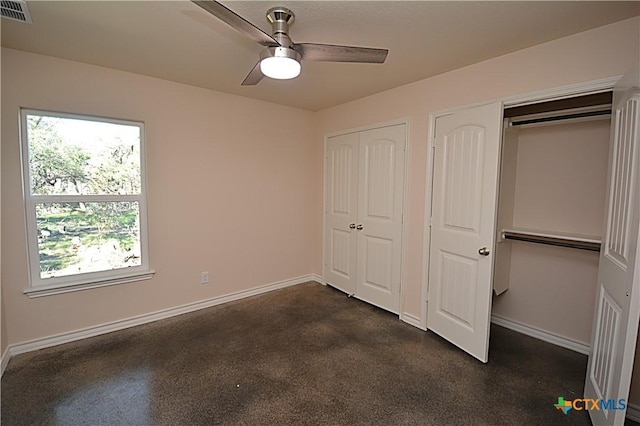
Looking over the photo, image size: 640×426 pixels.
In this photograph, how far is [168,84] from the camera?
116 inches

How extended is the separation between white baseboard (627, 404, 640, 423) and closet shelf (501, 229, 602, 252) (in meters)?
1.08

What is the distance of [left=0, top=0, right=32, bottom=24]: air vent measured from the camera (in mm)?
1687

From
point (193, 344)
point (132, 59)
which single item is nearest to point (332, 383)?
point (193, 344)

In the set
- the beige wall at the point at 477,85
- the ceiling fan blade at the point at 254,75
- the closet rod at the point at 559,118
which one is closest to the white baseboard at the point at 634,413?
the beige wall at the point at 477,85

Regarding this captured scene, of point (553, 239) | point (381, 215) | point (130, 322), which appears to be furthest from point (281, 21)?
point (130, 322)

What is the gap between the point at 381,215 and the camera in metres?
3.33

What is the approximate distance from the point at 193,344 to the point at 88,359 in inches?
30.8

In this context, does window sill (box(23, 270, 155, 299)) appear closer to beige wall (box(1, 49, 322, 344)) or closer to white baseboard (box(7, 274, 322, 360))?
beige wall (box(1, 49, 322, 344))

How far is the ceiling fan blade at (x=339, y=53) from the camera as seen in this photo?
1.67m

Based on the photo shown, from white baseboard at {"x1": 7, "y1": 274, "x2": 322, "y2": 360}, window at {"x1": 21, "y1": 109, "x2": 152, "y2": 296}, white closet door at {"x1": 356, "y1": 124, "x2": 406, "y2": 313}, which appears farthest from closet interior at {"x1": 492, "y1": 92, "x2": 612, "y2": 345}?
window at {"x1": 21, "y1": 109, "x2": 152, "y2": 296}

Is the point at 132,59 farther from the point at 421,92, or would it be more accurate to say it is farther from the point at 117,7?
the point at 421,92

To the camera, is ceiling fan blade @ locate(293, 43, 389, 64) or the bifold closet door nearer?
ceiling fan blade @ locate(293, 43, 389, 64)

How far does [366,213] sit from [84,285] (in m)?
2.89

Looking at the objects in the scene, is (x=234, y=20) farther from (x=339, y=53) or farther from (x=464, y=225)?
(x=464, y=225)
